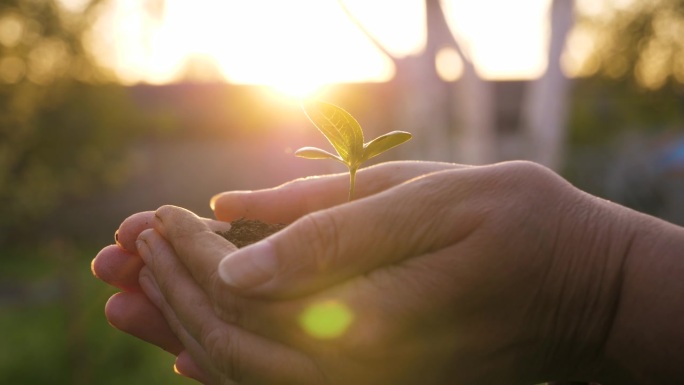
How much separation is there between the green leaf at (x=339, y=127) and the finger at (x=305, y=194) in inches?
10.7

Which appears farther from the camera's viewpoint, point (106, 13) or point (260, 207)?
point (106, 13)

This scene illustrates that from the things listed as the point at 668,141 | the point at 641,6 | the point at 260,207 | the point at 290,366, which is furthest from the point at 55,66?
the point at 641,6

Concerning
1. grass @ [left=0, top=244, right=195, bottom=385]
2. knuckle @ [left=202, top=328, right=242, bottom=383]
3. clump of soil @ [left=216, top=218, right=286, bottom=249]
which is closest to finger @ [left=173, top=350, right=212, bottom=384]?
knuckle @ [left=202, top=328, right=242, bottom=383]

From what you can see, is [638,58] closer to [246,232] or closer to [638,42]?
[638,42]

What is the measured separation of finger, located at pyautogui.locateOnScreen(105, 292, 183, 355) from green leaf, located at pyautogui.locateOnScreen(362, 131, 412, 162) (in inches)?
25.8

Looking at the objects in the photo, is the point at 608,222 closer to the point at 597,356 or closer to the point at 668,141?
the point at 597,356

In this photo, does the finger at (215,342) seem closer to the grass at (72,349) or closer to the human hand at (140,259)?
the human hand at (140,259)

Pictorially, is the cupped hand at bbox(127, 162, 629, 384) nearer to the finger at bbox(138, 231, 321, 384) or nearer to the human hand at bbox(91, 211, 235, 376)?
the finger at bbox(138, 231, 321, 384)

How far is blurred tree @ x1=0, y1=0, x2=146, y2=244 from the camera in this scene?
7.93 m

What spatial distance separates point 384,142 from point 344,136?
0.10 metres

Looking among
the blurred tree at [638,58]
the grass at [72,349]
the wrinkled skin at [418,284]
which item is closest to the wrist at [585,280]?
the wrinkled skin at [418,284]

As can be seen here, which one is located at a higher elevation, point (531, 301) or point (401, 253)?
point (401, 253)

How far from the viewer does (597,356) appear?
5.87 feet

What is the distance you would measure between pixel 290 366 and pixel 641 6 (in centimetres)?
3035
